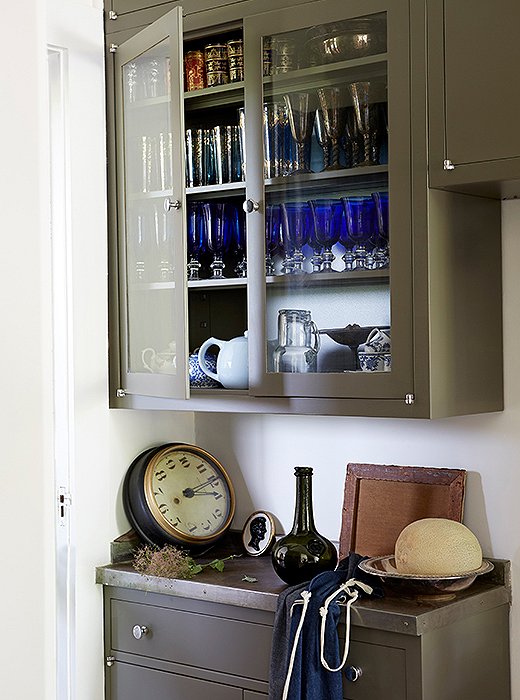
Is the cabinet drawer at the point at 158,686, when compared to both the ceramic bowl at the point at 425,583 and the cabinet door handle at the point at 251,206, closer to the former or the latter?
the ceramic bowl at the point at 425,583

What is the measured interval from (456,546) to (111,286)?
48.3 inches

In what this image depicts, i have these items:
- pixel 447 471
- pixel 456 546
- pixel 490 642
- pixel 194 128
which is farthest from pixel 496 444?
pixel 194 128

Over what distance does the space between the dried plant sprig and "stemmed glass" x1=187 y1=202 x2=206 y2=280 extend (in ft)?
2.49

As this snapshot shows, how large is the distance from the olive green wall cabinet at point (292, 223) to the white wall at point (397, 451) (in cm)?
6

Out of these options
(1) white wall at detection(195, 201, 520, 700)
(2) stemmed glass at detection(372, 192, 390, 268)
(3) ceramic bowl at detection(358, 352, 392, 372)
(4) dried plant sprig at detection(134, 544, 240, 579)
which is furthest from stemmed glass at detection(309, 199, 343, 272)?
(4) dried plant sprig at detection(134, 544, 240, 579)

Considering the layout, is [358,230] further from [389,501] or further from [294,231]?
[389,501]

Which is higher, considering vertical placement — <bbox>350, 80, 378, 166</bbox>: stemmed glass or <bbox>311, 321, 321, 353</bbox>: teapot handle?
<bbox>350, 80, 378, 166</bbox>: stemmed glass

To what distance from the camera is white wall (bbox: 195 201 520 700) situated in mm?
2320

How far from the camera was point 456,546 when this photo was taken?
215 cm

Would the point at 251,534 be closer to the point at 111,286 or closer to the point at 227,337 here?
the point at 227,337

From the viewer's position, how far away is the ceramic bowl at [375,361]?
84.6 inches

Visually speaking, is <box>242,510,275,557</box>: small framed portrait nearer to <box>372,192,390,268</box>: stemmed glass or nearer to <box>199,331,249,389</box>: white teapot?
<box>199,331,249,389</box>: white teapot

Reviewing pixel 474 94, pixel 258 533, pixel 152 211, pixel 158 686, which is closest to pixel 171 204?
pixel 152 211

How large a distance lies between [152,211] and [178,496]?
0.83 meters
